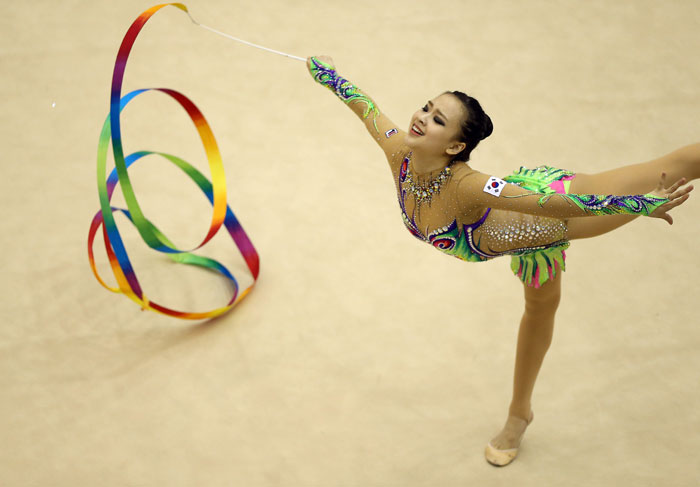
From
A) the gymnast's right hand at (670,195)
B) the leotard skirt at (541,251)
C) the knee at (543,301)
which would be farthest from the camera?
the knee at (543,301)

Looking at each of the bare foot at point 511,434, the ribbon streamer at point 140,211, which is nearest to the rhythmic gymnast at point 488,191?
the bare foot at point 511,434

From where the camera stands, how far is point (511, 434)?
10.6 feet

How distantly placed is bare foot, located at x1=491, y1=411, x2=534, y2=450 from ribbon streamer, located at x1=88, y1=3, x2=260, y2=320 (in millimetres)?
1275

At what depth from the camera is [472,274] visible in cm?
398

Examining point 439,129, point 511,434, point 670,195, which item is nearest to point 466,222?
point 439,129

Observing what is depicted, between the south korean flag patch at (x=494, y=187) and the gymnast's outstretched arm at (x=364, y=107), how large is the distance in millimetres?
366

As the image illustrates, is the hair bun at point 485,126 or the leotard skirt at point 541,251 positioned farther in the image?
the leotard skirt at point 541,251

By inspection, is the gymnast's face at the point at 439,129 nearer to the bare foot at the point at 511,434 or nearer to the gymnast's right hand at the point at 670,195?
the gymnast's right hand at the point at 670,195

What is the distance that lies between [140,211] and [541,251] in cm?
159

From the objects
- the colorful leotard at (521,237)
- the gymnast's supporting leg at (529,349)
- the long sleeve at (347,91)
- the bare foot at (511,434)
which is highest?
the long sleeve at (347,91)

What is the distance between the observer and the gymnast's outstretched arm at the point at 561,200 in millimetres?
2125

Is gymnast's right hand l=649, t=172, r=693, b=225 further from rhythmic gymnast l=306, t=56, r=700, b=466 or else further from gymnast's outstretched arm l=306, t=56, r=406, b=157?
gymnast's outstretched arm l=306, t=56, r=406, b=157

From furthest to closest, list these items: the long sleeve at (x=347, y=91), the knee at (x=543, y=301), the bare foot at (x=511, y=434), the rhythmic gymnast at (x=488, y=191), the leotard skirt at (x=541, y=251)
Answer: the bare foot at (x=511, y=434), the knee at (x=543, y=301), the long sleeve at (x=347, y=91), the leotard skirt at (x=541, y=251), the rhythmic gymnast at (x=488, y=191)

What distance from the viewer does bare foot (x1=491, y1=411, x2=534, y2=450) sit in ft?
10.6
